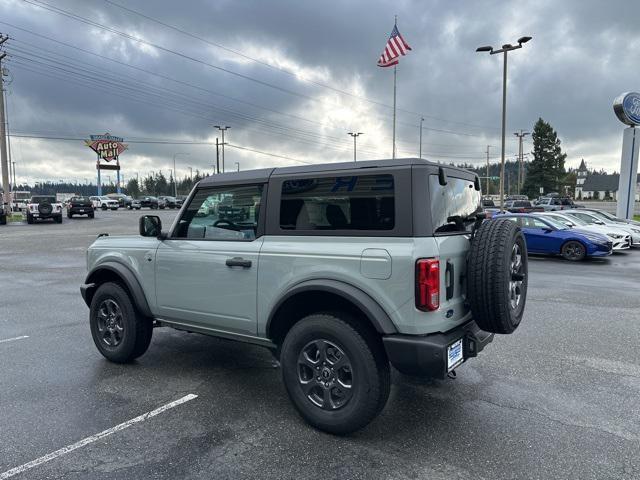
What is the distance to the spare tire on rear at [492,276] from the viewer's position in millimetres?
3107

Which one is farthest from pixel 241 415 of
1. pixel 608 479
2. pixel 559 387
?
pixel 559 387

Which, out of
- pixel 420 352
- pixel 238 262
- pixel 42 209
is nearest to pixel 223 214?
pixel 238 262

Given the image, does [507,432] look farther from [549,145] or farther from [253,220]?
[549,145]

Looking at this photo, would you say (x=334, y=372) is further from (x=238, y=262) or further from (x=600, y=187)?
(x=600, y=187)

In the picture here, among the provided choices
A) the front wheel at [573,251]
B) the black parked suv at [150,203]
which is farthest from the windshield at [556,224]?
the black parked suv at [150,203]

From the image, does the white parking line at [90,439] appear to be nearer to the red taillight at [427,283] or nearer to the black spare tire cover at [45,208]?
the red taillight at [427,283]

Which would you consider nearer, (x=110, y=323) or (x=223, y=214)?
(x=223, y=214)

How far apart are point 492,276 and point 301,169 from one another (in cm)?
166

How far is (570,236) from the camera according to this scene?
42.9 feet

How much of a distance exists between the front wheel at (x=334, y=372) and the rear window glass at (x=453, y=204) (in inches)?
37.9

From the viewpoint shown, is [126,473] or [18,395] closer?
[126,473]

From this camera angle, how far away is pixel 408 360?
2.92m

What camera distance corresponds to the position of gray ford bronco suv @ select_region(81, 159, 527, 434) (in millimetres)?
2967

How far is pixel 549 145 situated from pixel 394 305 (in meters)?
79.9
